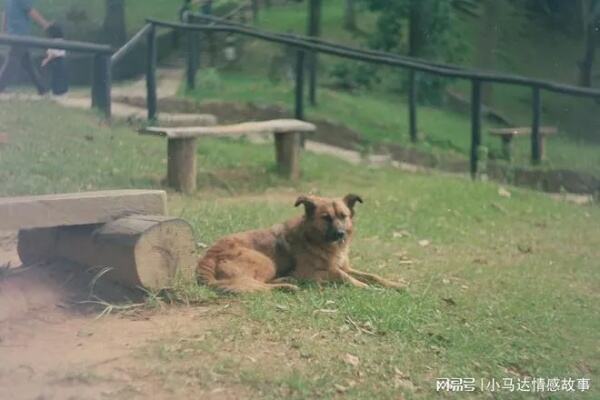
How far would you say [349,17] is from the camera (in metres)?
22.0

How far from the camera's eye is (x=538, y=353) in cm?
628

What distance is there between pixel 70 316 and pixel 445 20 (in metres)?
14.0

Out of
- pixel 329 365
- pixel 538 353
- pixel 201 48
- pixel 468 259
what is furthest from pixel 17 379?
pixel 201 48

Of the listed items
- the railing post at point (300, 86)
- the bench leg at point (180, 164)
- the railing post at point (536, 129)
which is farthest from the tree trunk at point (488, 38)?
the bench leg at point (180, 164)

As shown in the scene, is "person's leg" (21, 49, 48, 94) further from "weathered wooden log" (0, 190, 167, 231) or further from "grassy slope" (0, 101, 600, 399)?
"weathered wooden log" (0, 190, 167, 231)

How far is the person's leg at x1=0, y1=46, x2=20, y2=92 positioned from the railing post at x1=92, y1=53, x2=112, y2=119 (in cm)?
114

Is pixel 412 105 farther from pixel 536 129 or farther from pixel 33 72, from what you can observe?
pixel 33 72

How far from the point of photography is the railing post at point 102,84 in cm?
1354

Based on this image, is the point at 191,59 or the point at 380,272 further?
the point at 191,59

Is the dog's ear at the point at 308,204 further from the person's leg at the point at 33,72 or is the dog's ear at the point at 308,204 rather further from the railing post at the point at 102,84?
the person's leg at the point at 33,72

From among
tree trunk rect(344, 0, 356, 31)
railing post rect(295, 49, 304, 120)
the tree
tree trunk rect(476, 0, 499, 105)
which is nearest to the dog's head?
railing post rect(295, 49, 304, 120)

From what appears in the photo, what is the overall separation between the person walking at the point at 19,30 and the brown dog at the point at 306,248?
7.54 meters

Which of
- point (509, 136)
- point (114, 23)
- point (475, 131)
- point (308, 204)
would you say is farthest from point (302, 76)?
point (308, 204)

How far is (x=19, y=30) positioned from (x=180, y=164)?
5.32 m
